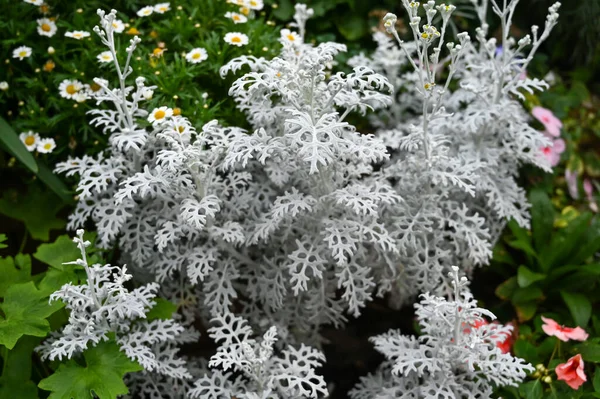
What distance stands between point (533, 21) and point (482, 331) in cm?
172

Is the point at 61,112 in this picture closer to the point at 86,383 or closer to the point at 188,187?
the point at 188,187

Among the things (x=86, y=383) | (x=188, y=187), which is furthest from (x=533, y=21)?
(x=86, y=383)

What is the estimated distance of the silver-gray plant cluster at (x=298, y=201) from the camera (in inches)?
61.6

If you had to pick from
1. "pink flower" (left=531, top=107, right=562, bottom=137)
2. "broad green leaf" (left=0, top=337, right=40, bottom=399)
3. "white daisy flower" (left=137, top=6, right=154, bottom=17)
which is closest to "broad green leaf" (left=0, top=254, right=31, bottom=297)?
"broad green leaf" (left=0, top=337, right=40, bottom=399)

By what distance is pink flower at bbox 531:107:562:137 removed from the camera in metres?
2.19

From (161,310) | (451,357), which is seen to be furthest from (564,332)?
(161,310)

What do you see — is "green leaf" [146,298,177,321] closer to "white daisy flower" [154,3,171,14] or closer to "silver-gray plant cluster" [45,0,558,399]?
"silver-gray plant cluster" [45,0,558,399]

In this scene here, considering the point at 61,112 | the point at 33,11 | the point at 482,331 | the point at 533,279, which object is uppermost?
the point at 33,11

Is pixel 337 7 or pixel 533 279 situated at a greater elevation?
pixel 337 7

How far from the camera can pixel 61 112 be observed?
1959 mm

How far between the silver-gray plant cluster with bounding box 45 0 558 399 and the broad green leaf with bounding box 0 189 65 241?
289 mm

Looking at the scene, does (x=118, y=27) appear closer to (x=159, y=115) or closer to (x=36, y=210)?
(x=159, y=115)

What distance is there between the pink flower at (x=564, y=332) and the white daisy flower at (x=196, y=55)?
4.29 ft

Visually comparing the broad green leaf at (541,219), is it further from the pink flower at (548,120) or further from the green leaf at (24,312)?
the green leaf at (24,312)
